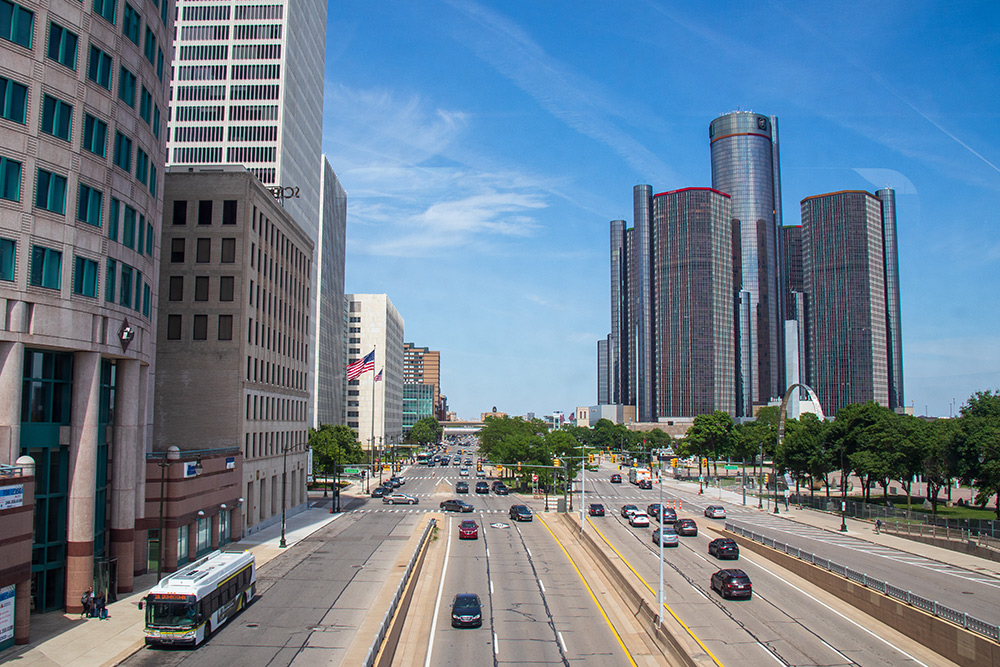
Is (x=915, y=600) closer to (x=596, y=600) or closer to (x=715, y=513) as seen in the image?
(x=596, y=600)

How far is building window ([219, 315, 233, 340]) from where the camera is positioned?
6297cm

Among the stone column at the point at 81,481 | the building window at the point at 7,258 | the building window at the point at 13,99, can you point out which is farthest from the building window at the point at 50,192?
the stone column at the point at 81,481

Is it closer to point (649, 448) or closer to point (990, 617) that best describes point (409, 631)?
point (990, 617)

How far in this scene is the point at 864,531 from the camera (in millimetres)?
73125

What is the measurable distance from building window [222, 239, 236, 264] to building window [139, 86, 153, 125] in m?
18.9

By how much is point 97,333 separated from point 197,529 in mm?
20364

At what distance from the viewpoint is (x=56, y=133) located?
36250 mm

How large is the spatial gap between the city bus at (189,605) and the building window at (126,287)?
15.3 metres

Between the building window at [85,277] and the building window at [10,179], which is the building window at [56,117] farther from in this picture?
the building window at [85,277]

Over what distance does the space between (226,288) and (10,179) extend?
29.4 metres

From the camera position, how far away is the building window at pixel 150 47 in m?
44.4

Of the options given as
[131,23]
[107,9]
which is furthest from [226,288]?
[107,9]

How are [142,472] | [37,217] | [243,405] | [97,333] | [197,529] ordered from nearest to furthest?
[37,217], [97,333], [142,472], [197,529], [243,405]

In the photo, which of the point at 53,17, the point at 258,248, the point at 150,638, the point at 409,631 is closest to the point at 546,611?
the point at 409,631
